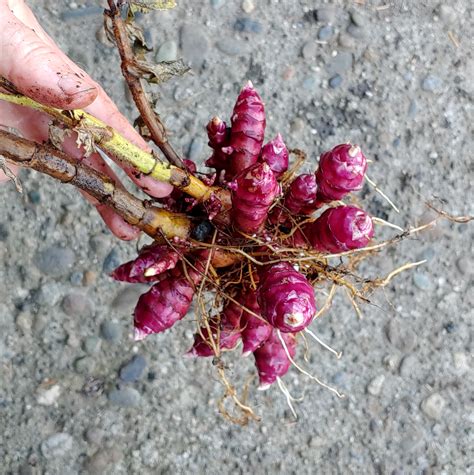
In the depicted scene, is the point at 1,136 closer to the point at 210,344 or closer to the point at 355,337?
the point at 210,344

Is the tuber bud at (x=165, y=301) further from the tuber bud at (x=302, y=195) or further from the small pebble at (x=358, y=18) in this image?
the small pebble at (x=358, y=18)

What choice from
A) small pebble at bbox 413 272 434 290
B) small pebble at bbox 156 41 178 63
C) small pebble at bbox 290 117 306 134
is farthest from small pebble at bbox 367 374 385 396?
small pebble at bbox 156 41 178 63

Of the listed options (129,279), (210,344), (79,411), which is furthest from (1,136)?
(79,411)

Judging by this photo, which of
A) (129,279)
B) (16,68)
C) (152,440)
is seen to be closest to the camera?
(16,68)

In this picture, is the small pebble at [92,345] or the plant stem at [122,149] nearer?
the plant stem at [122,149]

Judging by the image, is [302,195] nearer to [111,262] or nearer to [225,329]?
[225,329]

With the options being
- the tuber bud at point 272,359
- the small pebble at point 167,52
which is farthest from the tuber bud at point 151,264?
the small pebble at point 167,52
